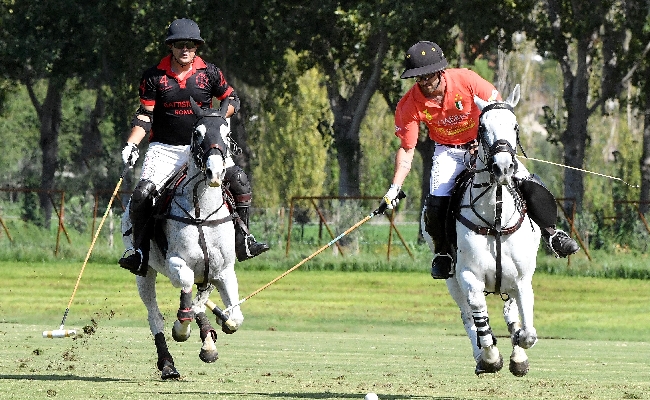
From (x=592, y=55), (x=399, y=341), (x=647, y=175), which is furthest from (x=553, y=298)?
(x=647, y=175)

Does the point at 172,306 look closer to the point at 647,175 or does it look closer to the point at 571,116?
the point at 571,116

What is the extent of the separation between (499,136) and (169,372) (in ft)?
14.5

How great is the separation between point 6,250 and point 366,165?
132 feet

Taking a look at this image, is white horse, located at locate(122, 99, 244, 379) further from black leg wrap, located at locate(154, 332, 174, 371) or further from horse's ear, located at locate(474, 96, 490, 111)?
horse's ear, located at locate(474, 96, 490, 111)

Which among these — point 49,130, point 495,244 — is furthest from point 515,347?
point 49,130

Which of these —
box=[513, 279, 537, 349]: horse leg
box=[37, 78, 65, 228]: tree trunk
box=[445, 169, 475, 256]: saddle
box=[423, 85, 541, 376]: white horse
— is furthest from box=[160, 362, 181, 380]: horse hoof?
box=[37, 78, 65, 228]: tree trunk

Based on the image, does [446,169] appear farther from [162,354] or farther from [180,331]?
[162,354]

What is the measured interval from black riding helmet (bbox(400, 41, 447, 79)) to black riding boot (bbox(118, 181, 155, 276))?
9.46 ft

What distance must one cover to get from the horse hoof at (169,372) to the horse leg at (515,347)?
3.26 m

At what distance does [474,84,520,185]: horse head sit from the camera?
A: 11.5 m

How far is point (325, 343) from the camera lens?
2088cm

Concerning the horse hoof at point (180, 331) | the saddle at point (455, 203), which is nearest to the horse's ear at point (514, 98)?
the saddle at point (455, 203)

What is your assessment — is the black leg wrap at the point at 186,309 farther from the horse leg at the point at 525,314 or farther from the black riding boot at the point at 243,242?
the horse leg at the point at 525,314

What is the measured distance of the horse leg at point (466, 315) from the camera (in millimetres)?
13375
